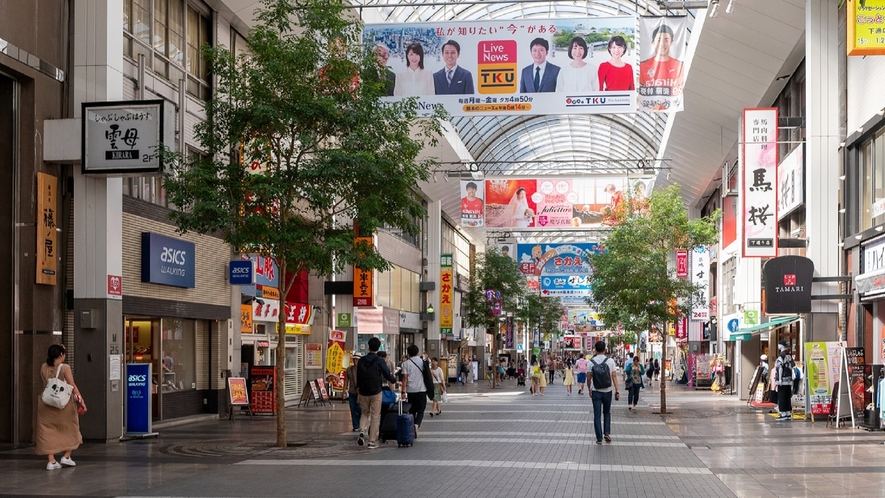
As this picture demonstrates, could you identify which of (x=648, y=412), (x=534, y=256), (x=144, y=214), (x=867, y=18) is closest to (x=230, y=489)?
(x=144, y=214)

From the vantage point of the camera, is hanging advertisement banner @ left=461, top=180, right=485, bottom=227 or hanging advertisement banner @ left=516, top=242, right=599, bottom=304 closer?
hanging advertisement banner @ left=461, top=180, right=485, bottom=227

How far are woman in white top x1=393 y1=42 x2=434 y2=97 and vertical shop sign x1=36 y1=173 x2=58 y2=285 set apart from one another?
8366 millimetres

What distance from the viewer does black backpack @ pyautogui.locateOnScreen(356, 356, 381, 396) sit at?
17219mm

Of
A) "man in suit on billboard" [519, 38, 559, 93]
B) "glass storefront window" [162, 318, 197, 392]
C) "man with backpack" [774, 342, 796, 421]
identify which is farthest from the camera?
"man with backpack" [774, 342, 796, 421]

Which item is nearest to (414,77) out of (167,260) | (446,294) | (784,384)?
(167,260)

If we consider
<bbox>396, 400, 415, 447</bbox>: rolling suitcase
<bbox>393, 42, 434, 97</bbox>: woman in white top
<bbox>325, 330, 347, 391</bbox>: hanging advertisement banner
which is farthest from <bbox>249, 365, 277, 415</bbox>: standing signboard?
<bbox>396, 400, 415, 447</bbox>: rolling suitcase

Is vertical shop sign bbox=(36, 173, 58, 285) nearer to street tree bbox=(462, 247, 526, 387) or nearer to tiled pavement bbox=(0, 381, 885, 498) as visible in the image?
tiled pavement bbox=(0, 381, 885, 498)

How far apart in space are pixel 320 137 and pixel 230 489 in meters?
7.76

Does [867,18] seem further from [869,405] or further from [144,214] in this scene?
[144,214]

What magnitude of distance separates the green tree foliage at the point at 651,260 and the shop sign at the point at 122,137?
15.9 metres

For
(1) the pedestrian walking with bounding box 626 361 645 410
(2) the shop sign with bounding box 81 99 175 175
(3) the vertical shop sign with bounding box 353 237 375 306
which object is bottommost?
(1) the pedestrian walking with bounding box 626 361 645 410

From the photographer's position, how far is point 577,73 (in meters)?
23.0

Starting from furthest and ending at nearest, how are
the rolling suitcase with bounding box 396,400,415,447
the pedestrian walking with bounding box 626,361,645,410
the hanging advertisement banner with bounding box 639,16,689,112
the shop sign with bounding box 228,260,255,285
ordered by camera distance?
1. the pedestrian walking with bounding box 626,361,645,410
2. the shop sign with bounding box 228,260,255,285
3. the hanging advertisement banner with bounding box 639,16,689,112
4. the rolling suitcase with bounding box 396,400,415,447

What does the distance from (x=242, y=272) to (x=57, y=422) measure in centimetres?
1170
